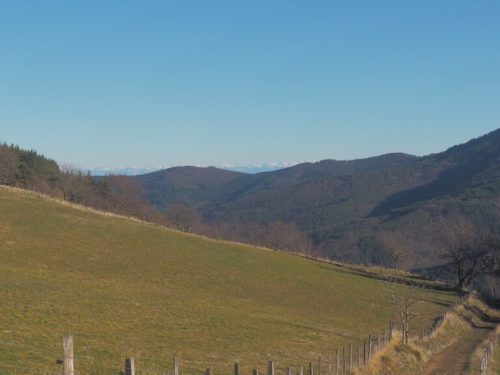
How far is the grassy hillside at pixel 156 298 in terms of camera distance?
24562mm

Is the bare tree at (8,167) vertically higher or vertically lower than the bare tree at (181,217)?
higher

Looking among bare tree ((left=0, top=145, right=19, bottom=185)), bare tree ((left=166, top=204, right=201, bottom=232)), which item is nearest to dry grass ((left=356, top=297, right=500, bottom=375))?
bare tree ((left=0, top=145, right=19, bottom=185))

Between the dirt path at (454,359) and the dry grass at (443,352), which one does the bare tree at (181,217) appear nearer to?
the dry grass at (443,352)

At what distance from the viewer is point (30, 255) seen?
147ft

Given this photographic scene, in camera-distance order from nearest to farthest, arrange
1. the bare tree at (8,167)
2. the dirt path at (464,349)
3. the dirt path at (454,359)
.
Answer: the dirt path at (454,359)
the dirt path at (464,349)
the bare tree at (8,167)

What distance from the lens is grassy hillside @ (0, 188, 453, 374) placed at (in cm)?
2456

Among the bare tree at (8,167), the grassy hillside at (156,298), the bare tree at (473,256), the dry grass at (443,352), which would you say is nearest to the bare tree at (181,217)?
the bare tree at (8,167)

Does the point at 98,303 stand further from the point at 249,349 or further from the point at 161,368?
the point at 161,368

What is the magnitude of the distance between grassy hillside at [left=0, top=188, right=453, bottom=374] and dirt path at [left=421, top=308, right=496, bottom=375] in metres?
4.03

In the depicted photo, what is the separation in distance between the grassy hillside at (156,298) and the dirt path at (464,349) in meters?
4.03

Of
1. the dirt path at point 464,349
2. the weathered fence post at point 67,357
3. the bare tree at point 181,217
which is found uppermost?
the bare tree at point 181,217

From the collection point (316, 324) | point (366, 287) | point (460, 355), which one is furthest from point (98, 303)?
point (366, 287)

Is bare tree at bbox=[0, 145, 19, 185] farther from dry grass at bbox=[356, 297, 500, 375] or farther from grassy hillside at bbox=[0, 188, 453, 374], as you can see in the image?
dry grass at bbox=[356, 297, 500, 375]

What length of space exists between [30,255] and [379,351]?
1202 inches
